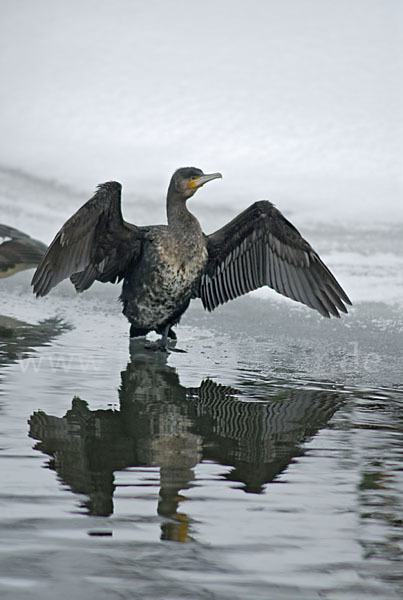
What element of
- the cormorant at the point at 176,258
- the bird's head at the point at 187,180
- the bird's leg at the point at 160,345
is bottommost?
the bird's leg at the point at 160,345

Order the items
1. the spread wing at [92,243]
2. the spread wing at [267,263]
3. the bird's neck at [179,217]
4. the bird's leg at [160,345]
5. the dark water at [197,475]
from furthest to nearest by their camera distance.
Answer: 1. the spread wing at [267,263]
2. the bird's neck at [179,217]
3. the bird's leg at [160,345]
4. the spread wing at [92,243]
5. the dark water at [197,475]

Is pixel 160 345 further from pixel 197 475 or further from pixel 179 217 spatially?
pixel 197 475

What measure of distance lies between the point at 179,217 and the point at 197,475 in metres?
3.79

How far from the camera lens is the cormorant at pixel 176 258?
5859 mm

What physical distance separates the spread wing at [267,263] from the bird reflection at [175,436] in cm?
201

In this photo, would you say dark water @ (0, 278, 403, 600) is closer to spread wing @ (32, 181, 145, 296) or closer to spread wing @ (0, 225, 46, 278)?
spread wing @ (32, 181, 145, 296)

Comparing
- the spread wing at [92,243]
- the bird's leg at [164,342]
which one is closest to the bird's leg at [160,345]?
the bird's leg at [164,342]

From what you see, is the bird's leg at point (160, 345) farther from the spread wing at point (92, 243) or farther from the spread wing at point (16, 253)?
the spread wing at point (16, 253)

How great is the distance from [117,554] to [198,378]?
110 inches

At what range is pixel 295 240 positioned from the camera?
21.6ft

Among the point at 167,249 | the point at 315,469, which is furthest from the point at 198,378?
the point at 315,469

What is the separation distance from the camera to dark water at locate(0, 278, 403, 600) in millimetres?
2062

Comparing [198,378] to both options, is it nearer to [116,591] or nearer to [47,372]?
[47,372]

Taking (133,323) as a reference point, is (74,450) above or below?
below
